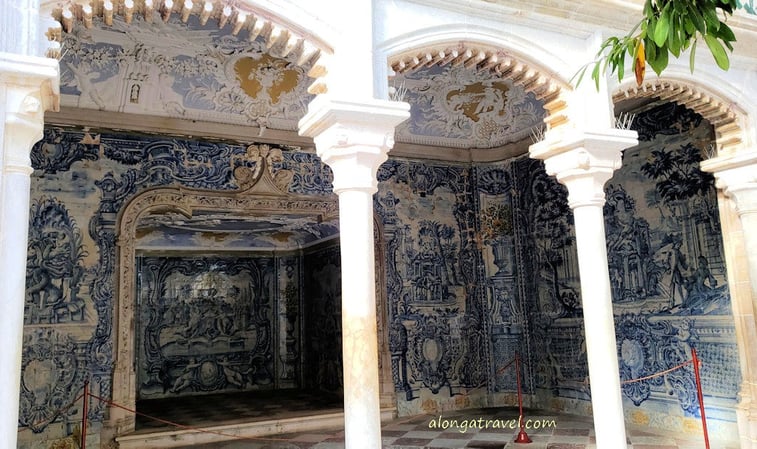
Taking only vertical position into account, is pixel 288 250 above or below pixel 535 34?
below

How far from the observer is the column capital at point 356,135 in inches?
163

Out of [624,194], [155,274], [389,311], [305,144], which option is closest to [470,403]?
[389,311]

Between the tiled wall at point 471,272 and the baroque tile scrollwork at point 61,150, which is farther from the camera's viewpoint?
the baroque tile scrollwork at point 61,150

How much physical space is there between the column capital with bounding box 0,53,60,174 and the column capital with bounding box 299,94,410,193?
5.31ft

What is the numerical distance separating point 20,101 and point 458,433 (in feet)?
17.6

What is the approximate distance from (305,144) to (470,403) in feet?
13.3

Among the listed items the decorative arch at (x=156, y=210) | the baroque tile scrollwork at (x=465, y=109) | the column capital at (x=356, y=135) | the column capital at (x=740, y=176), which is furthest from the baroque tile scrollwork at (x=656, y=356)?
the column capital at (x=356, y=135)

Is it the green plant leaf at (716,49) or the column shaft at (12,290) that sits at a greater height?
the green plant leaf at (716,49)

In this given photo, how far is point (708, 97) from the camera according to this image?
5.76 metres

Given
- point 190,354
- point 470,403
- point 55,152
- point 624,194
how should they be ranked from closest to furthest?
point 55,152 → point 624,194 → point 470,403 → point 190,354

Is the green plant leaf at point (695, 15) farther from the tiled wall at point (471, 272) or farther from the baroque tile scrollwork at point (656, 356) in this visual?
the baroque tile scrollwork at point (656, 356)

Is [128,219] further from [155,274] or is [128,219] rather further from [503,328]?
[503,328]

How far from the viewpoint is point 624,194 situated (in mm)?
7371

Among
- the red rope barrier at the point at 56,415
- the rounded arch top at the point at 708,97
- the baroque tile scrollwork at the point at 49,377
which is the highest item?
the rounded arch top at the point at 708,97
